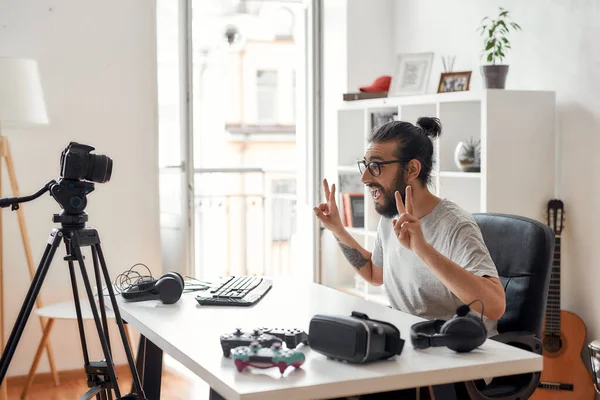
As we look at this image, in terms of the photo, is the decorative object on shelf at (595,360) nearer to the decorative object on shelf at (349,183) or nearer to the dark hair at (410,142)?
the dark hair at (410,142)

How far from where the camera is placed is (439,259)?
191cm

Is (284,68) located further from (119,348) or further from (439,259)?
(439,259)

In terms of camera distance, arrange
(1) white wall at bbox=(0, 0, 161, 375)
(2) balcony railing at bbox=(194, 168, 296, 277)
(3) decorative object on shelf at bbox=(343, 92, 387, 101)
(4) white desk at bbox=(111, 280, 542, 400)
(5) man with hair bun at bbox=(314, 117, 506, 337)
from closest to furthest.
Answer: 1. (4) white desk at bbox=(111, 280, 542, 400)
2. (5) man with hair bun at bbox=(314, 117, 506, 337)
3. (1) white wall at bbox=(0, 0, 161, 375)
4. (3) decorative object on shelf at bbox=(343, 92, 387, 101)
5. (2) balcony railing at bbox=(194, 168, 296, 277)

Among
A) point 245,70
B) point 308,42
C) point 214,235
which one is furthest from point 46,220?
point 245,70

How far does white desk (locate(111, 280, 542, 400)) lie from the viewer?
147 cm

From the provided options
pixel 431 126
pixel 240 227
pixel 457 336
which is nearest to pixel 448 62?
pixel 431 126

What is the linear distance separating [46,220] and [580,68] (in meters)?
2.67

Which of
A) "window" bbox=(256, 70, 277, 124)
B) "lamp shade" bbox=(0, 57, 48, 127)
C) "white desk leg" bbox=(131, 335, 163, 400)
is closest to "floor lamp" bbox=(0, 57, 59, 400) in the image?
"lamp shade" bbox=(0, 57, 48, 127)

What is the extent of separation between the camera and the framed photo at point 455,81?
3.77 m

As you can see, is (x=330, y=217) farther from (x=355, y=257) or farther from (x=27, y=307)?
(x=27, y=307)

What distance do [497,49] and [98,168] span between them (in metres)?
2.36

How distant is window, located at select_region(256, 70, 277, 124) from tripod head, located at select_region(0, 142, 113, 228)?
38.9ft

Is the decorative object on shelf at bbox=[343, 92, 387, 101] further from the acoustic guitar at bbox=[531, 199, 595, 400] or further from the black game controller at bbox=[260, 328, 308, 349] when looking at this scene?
the black game controller at bbox=[260, 328, 308, 349]

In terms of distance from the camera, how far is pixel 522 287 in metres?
2.16
